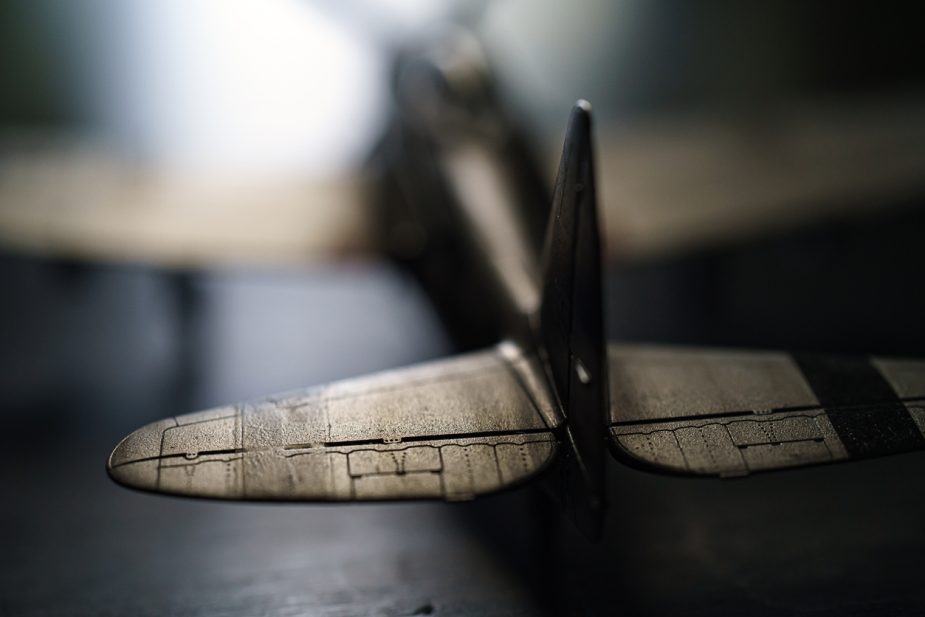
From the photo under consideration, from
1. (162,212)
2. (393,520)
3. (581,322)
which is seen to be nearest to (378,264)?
(162,212)

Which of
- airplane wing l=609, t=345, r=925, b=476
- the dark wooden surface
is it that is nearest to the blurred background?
the dark wooden surface

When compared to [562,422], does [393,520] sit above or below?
below

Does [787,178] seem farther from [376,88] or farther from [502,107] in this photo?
[376,88]

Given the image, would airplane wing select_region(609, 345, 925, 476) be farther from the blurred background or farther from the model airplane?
the blurred background

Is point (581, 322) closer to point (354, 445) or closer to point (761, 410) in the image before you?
point (761, 410)

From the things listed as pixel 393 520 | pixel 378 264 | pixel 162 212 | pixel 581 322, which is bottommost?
pixel 393 520

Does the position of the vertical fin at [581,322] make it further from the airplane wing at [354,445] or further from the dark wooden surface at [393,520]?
the dark wooden surface at [393,520]

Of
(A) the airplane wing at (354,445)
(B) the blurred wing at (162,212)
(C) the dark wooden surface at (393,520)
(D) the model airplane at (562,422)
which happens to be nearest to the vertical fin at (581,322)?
(D) the model airplane at (562,422)
